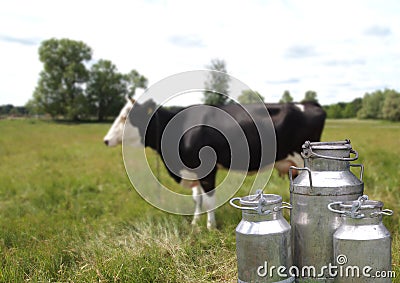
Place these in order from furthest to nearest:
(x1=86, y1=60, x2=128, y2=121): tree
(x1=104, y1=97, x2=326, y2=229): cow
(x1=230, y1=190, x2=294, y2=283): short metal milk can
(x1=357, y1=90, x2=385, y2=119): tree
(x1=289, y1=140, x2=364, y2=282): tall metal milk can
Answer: (x1=357, y1=90, x2=385, y2=119): tree, (x1=86, y1=60, x2=128, y2=121): tree, (x1=104, y1=97, x2=326, y2=229): cow, (x1=289, y1=140, x2=364, y2=282): tall metal milk can, (x1=230, y1=190, x2=294, y2=283): short metal milk can

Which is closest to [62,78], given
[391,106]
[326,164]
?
[391,106]

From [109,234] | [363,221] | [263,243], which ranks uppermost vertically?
[363,221]

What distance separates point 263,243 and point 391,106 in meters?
52.9

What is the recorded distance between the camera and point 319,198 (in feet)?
9.10

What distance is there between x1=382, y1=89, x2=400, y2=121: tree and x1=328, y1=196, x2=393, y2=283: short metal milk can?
4839 cm

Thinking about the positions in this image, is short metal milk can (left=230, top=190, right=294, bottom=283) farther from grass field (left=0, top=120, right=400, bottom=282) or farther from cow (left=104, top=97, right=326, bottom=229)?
cow (left=104, top=97, right=326, bottom=229)

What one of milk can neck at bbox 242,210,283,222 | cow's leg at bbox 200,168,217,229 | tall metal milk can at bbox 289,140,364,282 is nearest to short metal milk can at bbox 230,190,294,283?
milk can neck at bbox 242,210,283,222

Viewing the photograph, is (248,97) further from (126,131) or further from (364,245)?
(364,245)

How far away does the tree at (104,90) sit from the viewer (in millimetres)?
45781

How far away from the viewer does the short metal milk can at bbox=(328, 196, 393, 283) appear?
2535mm

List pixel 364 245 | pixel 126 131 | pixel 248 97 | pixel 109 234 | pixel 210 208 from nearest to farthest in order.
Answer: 1. pixel 364 245
2. pixel 109 234
3. pixel 210 208
4. pixel 248 97
5. pixel 126 131

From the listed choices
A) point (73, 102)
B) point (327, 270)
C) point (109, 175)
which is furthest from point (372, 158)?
point (73, 102)

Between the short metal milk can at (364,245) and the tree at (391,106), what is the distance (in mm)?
48392

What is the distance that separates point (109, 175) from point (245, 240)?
7.10 m
